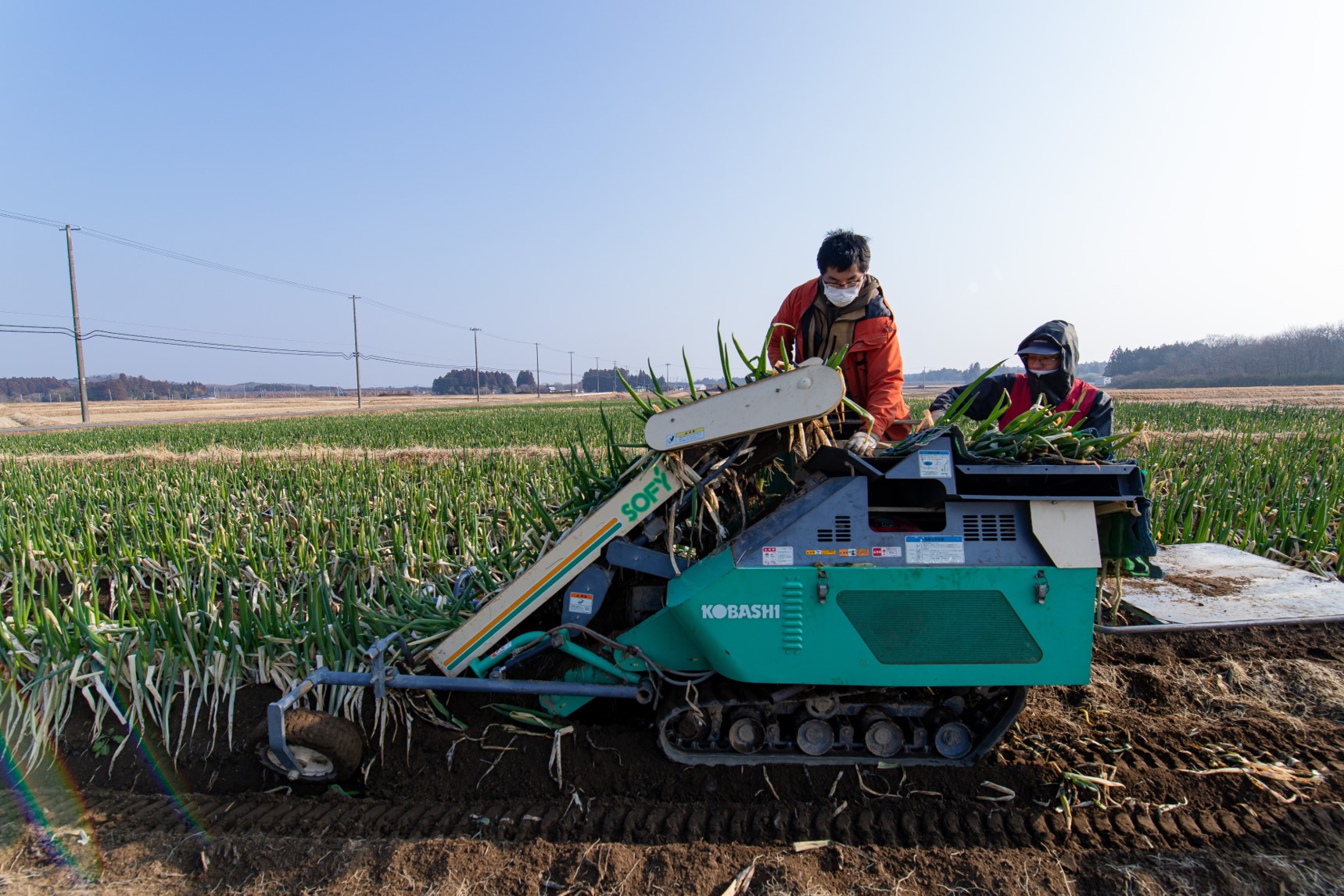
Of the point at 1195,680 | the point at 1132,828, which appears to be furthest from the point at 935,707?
the point at 1195,680

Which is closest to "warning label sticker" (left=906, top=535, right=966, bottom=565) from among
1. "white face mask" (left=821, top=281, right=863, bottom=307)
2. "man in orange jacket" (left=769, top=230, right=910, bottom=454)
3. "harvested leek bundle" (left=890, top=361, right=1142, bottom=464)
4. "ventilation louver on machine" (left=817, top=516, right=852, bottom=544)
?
"ventilation louver on machine" (left=817, top=516, right=852, bottom=544)

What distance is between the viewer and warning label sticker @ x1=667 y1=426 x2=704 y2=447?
3.01 metres

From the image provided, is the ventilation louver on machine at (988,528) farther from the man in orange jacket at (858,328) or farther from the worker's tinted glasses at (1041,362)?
the worker's tinted glasses at (1041,362)

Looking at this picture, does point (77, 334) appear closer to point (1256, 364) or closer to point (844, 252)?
point (844, 252)

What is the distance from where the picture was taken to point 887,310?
3.93 m

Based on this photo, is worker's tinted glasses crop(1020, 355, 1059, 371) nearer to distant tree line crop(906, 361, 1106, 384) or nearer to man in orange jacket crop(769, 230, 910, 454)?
man in orange jacket crop(769, 230, 910, 454)

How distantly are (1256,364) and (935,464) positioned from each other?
10695cm

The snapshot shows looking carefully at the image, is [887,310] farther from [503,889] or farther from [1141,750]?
[503,889]

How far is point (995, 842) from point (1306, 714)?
2.14 meters

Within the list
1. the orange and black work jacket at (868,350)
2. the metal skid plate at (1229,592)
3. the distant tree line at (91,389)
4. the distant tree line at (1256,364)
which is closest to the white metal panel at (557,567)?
the orange and black work jacket at (868,350)

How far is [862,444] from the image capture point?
3076 millimetres

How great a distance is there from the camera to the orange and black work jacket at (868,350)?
381cm

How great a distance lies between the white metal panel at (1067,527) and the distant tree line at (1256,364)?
86.7 meters

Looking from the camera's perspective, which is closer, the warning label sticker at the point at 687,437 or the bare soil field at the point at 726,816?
the bare soil field at the point at 726,816
